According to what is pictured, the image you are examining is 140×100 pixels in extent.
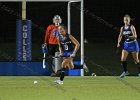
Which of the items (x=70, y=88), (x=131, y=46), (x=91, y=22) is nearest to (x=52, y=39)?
(x=131, y=46)

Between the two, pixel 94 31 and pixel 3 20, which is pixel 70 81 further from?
pixel 94 31

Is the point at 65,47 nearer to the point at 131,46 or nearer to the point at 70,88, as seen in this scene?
the point at 70,88

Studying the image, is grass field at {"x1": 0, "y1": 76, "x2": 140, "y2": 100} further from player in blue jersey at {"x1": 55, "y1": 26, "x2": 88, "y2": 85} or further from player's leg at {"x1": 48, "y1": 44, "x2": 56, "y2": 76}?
player's leg at {"x1": 48, "y1": 44, "x2": 56, "y2": 76}

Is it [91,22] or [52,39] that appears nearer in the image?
[52,39]

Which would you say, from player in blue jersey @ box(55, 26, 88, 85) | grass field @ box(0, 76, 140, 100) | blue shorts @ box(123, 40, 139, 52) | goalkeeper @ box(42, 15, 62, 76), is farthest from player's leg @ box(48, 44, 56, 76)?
player in blue jersey @ box(55, 26, 88, 85)

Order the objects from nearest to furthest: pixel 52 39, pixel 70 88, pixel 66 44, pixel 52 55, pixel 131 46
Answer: pixel 70 88
pixel 66 44
pixel 131 46
pixel 52 39
pixel 52 55

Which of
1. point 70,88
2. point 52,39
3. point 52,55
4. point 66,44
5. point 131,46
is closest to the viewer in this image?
point 70,88

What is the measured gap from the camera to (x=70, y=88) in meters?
14.2

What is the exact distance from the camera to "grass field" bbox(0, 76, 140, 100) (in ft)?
41.0

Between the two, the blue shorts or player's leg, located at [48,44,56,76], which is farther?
player's leg, located at [48,44,56,76]

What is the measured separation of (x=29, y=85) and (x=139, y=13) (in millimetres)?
22474

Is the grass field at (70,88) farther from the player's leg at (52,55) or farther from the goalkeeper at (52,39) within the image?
the goalkeeper at (52,39)

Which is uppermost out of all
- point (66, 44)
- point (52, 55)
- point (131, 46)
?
point (66, 44)

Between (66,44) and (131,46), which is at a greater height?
(66,44)
